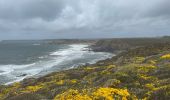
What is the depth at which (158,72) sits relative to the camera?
A: 63.0 feet

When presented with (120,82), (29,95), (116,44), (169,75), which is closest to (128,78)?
(120,82)

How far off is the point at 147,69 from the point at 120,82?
5.66m

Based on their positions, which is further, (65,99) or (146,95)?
(146,95)

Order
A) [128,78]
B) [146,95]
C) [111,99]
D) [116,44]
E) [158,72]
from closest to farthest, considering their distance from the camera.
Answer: [111,99] → [146,95] → [128,78] → [158,72] → [116,44]

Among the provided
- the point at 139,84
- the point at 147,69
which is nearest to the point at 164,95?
the point at 139,84

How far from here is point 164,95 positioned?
483 inches

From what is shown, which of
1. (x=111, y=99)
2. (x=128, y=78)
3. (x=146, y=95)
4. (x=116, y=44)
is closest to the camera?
(x=111, y=99)

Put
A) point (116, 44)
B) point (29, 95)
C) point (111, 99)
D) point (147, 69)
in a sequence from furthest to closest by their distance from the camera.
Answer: point (116, 44), point (147, 69), point (29, 95), point (111, 99)

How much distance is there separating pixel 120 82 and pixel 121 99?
149 inches

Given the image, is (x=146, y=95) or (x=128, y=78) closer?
(x=146, y=95)

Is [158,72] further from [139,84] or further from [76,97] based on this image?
[76,97]

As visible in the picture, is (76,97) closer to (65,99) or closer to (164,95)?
(65,99)

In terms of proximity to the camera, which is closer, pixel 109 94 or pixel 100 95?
pixel 100 95

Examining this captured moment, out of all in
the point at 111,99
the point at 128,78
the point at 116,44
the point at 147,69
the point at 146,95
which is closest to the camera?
the point at 111,99
